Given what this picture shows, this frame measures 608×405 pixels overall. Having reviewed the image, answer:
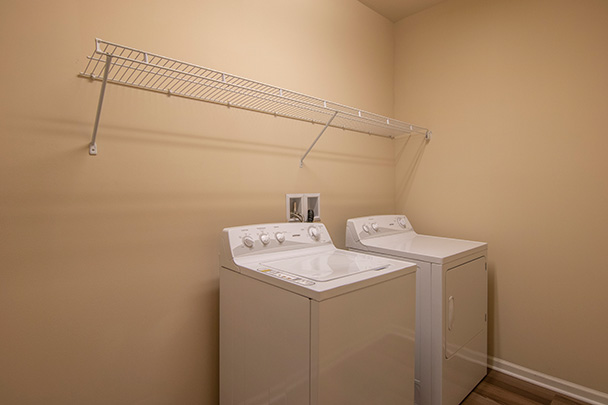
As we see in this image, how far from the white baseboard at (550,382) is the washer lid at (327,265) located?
138 cm

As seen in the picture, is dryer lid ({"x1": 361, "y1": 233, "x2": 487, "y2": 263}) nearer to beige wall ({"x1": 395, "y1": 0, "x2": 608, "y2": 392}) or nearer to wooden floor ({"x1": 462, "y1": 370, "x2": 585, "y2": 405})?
beige wall ({"x1": 395, "y1": 0, "x2": 608, "y2": 392})

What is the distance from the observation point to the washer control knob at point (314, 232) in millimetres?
1692

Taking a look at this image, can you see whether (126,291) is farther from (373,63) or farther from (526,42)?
(526,42)

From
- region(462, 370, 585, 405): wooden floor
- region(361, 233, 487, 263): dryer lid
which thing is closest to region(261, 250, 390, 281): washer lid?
region(361, 233, 487, 263): dryer lid

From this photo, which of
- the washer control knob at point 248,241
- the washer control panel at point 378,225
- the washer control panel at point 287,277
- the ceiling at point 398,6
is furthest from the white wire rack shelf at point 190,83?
the ceiling at point 398,6

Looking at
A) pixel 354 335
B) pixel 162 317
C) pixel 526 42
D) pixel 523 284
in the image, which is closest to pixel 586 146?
pixel 526 42

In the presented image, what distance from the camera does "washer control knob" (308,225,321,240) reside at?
5.55ft

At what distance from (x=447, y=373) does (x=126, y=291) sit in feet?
5.28

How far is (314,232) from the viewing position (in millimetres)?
1704

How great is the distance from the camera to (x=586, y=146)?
1.76 metres

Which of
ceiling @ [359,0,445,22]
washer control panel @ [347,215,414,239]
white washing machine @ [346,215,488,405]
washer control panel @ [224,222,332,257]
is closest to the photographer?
washer control panel @ [224,222,332,257]

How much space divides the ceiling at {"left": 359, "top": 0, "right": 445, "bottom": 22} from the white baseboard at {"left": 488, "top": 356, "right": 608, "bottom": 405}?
2560mm

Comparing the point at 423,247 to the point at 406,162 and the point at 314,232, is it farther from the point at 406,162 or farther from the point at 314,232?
the point at 406,162

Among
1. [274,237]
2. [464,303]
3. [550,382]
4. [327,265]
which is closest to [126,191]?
[274,237]
